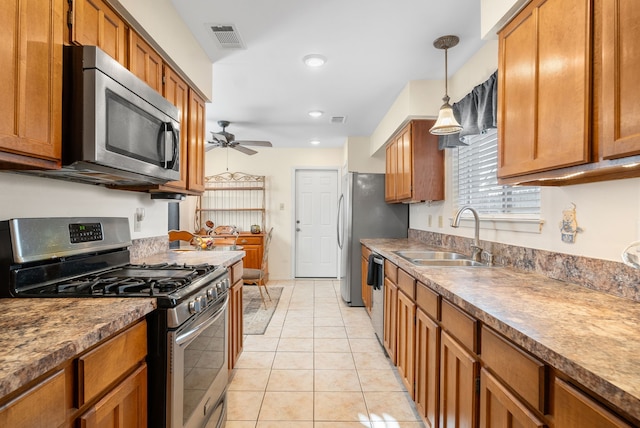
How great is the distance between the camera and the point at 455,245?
2811mm

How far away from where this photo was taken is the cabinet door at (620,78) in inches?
36.8

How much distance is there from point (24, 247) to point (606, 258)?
7.56 feet

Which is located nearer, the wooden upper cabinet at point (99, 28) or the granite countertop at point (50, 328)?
the granite countertop at point (50, 328)

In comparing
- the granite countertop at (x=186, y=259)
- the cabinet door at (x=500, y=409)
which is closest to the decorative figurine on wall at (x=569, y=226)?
the cabinet door at (x=500, y=409)

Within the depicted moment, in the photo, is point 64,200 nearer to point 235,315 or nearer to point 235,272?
point 235,272

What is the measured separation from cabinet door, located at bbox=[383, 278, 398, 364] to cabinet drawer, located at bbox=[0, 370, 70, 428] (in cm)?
201

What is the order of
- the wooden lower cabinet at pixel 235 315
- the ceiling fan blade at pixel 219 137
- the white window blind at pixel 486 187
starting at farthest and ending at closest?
the ceiling fan blade at pixel 219 137, the wooden lower cabinet at pixel 235 315, the white window blind at pixel 486 187

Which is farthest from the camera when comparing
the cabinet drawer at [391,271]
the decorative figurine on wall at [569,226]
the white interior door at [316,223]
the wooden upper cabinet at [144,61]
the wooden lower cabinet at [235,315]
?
the white interior door at [316,223]

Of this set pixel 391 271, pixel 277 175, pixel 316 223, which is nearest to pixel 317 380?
pixel 391 271

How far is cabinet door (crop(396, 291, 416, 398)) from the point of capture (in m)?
2.01

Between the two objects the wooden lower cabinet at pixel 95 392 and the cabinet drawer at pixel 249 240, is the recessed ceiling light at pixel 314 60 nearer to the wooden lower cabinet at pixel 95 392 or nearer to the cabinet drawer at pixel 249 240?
the wooden lower cabinet at pixel 95 392

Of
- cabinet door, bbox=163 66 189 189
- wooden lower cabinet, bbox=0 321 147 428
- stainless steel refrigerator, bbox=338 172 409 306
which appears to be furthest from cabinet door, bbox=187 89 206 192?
stainless steel refrigerator, bbox=338 172 409 306

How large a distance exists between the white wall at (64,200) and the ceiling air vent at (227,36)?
1.24 metres

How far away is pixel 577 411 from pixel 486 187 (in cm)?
193
